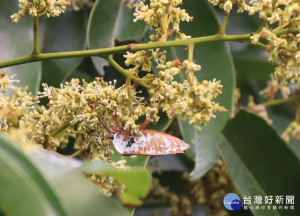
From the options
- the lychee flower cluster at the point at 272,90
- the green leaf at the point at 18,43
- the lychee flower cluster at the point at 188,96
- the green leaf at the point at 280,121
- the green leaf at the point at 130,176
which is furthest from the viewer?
the green leaf at the point at 280,121

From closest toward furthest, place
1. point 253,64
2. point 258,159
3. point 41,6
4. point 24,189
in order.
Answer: point 24,189, point 41,6, point 258,159, point 253,64

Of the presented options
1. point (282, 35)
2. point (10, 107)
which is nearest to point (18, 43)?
point (10, 107)

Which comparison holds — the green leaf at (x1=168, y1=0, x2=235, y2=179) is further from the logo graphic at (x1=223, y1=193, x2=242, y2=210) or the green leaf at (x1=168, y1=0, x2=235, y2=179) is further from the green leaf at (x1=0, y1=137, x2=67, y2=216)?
the green leaf at (x1=0, y1=137, x2=67, y2=216)

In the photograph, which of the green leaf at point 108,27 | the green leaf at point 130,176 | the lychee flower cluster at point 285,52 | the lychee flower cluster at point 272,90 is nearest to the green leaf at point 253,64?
the lychee flower cluster at point 272,90

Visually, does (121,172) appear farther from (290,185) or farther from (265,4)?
(290,185)

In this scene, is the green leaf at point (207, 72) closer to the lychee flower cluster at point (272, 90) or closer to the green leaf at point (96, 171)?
the lychee flower cluster at point (272, 90)

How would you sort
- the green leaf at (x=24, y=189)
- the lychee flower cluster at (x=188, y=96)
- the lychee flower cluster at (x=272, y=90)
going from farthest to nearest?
the lychee flower cluster at (x=272, y=90) < the lychee flower cluster at (x=188, y=96) < the green leaf at (x=24, y=189)

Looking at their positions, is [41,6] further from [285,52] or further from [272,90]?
[272,90]
